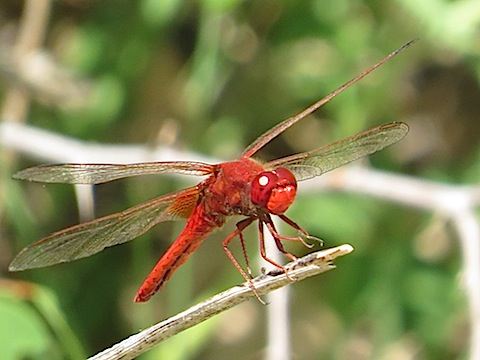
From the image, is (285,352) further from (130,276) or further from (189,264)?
(130,276)

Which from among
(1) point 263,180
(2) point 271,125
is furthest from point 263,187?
(2) point 271,125

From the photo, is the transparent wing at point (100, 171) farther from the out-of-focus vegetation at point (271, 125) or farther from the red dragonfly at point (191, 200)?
the out-of-focus vegetation at point (271, 125)

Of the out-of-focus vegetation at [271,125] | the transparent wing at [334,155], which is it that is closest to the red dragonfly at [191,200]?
the transparent wing at [334,155]

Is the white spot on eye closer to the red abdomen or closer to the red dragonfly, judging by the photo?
the red dragonfly

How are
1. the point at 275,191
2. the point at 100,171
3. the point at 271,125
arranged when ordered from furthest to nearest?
the point at 271,125 < the point at 100,171 < the point at 275,191

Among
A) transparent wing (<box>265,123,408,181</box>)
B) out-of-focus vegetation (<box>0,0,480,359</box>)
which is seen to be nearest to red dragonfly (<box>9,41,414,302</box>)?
transparent wing (<box>265,123,408,181</box>)

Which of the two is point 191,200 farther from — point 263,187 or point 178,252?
point 263,187
